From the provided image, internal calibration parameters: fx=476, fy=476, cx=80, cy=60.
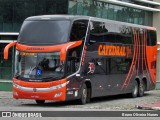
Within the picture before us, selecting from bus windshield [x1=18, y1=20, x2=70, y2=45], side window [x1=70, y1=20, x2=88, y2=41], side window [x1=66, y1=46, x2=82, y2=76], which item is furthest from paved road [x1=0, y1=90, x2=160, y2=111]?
side window [x1=70, y1=20, x2=88, y2=41]

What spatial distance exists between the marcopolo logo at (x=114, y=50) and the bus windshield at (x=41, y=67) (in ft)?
11.2

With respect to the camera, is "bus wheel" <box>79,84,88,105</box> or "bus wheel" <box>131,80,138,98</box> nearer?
"bus wheel" <box>79,84,88,105</box>

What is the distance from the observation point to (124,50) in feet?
84.2

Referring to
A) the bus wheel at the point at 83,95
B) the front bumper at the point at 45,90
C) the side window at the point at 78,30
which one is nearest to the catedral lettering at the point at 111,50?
the side window at the point at 78,30

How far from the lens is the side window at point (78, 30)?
20.7 m

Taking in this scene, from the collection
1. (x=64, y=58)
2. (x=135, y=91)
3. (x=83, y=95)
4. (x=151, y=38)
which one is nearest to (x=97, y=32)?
(x=83, y=95)

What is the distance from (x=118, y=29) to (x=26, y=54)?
657cm

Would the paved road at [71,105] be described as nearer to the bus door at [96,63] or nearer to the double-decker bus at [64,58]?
the double-decker bus at [64,58]

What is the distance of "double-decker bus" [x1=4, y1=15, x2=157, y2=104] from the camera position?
66.0 ft

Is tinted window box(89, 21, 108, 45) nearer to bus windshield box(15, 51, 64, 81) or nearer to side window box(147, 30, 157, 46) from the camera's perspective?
bus windshield box(15, 51, 64, 81)

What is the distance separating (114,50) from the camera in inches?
968

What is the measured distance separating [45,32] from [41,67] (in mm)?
1532

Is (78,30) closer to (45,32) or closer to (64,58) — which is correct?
(45,32)

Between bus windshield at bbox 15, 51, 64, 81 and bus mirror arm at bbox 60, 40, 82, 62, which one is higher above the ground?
bus mirror arm at bbox 60, 40, 82, 62
